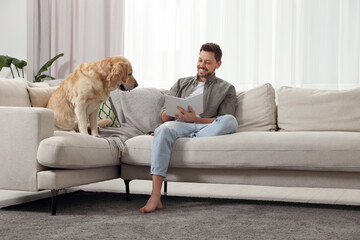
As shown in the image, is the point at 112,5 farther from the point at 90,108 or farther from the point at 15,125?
the point at 15,125

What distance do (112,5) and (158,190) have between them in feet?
9.17

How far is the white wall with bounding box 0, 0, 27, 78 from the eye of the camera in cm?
471

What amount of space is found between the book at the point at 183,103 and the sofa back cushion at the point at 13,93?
0.89 metres

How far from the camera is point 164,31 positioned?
4598 mm

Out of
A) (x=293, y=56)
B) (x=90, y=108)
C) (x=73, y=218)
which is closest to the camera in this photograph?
(x=73, y=218)

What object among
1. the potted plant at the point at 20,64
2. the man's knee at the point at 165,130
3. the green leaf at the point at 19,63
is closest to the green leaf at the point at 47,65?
the potted plant at the point at 20,64

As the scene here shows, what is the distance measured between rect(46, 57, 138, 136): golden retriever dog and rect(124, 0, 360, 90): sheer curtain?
1684mm

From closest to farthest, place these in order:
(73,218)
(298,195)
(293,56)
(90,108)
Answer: (73,218) < (90,108) < (298,195) < (293,56)

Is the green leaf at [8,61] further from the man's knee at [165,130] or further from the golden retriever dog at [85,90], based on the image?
the man's knee at [165,130]

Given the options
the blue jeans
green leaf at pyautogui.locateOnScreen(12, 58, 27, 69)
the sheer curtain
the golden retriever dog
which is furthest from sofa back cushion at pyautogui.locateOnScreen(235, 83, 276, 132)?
green leaf at pyautogui.locateOnScreen(12, 58, 27, 69)

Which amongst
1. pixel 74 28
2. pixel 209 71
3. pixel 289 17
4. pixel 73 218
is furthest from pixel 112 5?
pixel 73 218

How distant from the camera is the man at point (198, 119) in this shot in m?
2.46

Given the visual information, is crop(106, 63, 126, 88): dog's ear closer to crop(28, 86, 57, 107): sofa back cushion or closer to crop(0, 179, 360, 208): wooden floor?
crop(28, 86, 57, 107): sofa back cushion

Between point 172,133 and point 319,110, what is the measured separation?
3.37ft
